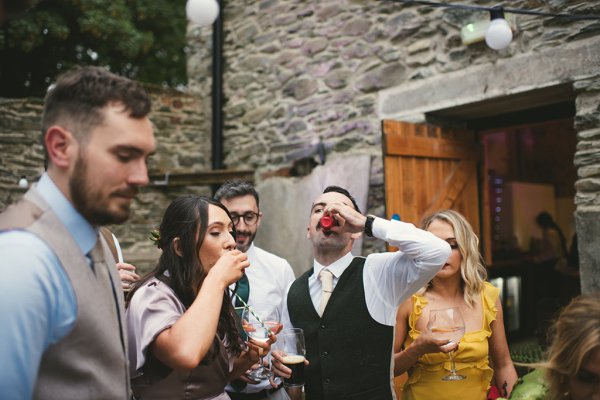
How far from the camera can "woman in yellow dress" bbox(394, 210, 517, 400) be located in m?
2.39

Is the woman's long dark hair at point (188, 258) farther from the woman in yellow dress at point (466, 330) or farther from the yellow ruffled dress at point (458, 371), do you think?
the yellow ruffled dress at point (458, 371)

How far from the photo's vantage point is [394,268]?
2299 mm

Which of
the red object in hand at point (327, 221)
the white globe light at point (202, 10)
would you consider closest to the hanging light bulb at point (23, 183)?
the white globe light at point (202, 10)

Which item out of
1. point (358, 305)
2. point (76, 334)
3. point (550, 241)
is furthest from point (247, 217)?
point (550, 241)

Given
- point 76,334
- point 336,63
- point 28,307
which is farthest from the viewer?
point 336,63

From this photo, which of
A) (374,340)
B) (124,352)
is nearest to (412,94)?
(374,340)

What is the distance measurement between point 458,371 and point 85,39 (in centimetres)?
848

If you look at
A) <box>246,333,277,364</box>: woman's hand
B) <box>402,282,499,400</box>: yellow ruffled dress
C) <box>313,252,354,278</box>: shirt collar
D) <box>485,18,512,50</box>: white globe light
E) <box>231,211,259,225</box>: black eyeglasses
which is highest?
<box>485,18,512,50</box>: white globe light

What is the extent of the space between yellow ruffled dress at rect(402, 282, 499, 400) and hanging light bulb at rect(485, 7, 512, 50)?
6.78 ft

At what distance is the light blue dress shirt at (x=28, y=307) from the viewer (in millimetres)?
980

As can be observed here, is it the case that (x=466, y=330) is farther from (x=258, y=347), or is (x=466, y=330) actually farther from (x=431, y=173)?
(x=431, y=173)

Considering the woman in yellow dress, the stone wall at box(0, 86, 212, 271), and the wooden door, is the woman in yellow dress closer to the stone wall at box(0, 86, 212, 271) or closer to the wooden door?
the wooden door

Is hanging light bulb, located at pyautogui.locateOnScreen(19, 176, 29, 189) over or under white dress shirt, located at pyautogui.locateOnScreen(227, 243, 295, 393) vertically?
over

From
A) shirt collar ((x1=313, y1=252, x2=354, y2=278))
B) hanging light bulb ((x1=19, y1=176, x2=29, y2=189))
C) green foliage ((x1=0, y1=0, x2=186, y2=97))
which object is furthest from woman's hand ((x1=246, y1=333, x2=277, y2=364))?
green foliage ((x1=0, y1=0, x2=186, y2=97))
